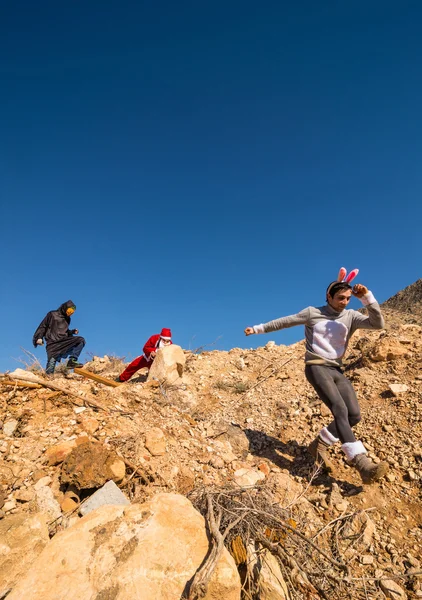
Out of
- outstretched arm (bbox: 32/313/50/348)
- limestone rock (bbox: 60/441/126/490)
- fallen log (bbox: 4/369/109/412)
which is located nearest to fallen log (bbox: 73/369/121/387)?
fallen log (bbox: 4/369/109/412)

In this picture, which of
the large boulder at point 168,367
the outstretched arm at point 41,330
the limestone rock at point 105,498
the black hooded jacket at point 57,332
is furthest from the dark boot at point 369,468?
the outstretched arm at point 41,330

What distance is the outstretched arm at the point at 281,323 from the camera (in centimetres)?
374

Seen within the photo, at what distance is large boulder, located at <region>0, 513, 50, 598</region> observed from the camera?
1.70 m

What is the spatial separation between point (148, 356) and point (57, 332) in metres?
2.28

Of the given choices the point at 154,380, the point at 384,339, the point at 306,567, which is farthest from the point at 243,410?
the point at 306,567

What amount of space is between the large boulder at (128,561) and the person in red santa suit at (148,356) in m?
4.91

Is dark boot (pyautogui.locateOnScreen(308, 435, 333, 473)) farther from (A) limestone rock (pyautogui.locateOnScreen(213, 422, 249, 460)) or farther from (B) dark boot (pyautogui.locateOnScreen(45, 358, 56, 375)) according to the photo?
(B) dark boot (pyautogui.locateOnScreen(45, 358, 56, 375))

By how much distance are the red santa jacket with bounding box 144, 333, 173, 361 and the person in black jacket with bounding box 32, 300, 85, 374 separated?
166 centimetres

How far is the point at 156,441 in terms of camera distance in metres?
3.16

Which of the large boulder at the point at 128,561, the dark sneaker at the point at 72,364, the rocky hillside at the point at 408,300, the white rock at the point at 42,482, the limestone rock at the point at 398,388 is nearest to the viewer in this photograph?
the large boulder at the point at 128,561

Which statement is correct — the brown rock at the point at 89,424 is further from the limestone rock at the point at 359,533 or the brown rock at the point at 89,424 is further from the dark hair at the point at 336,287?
the dark hair at the point at 336,287

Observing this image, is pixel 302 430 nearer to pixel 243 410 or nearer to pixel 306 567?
pixel 243 410

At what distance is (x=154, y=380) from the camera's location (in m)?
5.45

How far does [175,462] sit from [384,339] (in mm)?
4034
